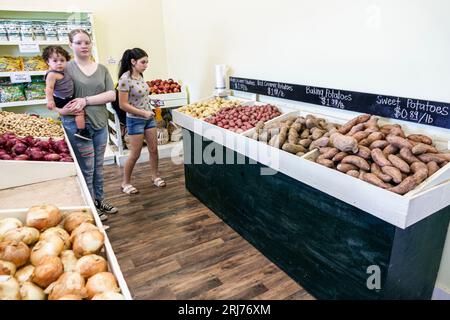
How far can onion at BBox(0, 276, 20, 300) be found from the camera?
0.88 meters

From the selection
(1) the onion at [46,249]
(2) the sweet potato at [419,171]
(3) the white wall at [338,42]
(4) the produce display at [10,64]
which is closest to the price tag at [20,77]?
(4) the produce display at [10,64]

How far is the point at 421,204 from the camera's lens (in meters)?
1.43

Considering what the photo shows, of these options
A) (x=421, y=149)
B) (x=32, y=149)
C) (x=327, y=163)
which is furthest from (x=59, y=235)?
(x=421, y=149)

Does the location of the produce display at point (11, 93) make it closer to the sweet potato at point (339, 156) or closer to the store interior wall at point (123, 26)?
the store interior wall at point (123, 26)

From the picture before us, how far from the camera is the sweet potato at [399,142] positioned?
1685 millimetres

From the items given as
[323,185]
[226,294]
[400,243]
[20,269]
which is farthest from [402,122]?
[20,269]

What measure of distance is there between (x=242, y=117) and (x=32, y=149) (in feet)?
5.09

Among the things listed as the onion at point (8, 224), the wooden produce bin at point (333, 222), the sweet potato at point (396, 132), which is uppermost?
the sweet potato at point (396, 132)

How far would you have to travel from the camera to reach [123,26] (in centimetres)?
518

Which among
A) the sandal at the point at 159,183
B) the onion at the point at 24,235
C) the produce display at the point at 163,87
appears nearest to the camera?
the onion at the point at 24,235

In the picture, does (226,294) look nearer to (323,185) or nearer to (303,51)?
(323,185)

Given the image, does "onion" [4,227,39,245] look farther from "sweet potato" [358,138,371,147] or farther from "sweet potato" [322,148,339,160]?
"sweet potato" [358,138,371,147]

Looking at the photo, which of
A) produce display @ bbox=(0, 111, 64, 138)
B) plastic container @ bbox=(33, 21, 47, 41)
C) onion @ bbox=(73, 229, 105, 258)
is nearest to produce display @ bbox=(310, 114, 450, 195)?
onion @ bbox=(73, 229, 105, 258)

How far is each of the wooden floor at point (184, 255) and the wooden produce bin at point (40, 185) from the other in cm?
86
